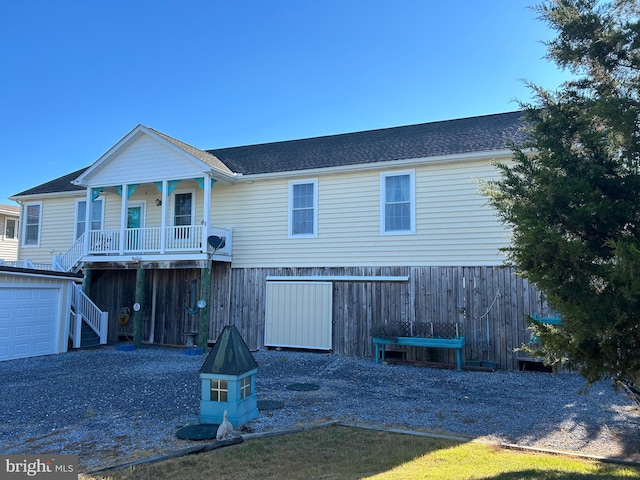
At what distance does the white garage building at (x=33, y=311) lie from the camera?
11922 mm

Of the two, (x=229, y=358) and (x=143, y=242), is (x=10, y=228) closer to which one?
(x=143, y=242)

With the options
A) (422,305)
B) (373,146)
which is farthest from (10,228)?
(422,305)

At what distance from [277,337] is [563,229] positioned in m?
9.69

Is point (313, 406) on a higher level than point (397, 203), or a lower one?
lower

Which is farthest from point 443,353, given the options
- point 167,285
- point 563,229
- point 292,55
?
point 292,55

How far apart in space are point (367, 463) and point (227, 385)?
2.20 meters

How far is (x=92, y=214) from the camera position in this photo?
16797 mm

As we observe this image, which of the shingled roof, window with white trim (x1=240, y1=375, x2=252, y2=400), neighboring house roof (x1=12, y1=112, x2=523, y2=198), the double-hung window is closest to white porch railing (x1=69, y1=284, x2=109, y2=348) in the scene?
the double-hung window

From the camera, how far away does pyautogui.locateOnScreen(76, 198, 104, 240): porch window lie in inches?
656

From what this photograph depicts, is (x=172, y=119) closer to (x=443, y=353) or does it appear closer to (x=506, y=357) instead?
(x=443, y=353)

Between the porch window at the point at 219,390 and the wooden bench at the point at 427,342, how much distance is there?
6.09 meters

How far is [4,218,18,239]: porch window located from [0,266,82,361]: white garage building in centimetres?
1371

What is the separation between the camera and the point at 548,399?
7711mm

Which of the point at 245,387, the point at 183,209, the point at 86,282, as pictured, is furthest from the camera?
the point at 183,209
